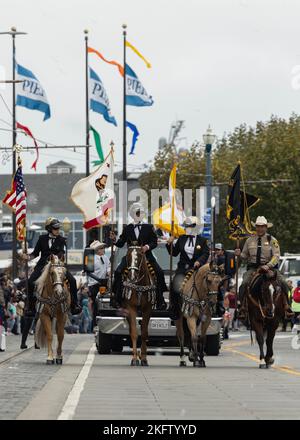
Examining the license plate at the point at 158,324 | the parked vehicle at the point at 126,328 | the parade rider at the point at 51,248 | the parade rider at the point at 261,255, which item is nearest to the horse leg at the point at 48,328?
the parade rider at the point at 51,248

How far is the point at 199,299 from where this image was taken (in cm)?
2370

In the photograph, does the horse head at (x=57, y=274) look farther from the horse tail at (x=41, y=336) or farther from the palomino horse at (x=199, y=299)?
the palomino horse at (x=199, y=299)

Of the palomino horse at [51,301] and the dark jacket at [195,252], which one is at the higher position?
the dark jacket at [195,252]

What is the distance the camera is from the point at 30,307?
2484cm

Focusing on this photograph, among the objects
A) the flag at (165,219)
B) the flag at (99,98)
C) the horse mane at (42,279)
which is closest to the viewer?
the horse mane at (42,279)

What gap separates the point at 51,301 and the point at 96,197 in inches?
437

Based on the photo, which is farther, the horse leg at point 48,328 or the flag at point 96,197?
the flag at point 96,197

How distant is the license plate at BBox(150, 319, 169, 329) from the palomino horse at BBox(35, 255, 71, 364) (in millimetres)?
2545

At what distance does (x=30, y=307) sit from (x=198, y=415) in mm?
11267

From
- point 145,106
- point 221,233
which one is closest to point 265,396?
point 145,106

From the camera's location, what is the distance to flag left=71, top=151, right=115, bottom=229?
113 ft

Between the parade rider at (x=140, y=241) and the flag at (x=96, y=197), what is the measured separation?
32.6ft

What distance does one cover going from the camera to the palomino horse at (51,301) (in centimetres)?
2372

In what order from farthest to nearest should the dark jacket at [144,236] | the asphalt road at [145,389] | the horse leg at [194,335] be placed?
1. the dark jacket at [144,236]
2. the horse leg at [194,335]
3. the asphalt road at [145,389]
